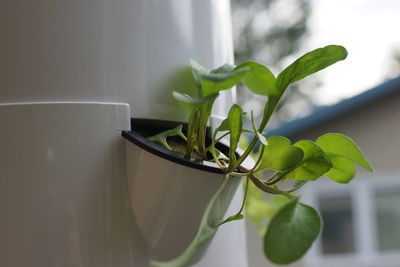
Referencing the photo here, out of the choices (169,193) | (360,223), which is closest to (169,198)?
(169,193)

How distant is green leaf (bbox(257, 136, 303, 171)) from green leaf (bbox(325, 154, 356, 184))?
35 mm

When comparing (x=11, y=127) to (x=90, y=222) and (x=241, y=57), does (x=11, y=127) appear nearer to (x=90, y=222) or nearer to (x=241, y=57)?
(x=90, y=222)

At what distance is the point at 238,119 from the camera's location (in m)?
0.25

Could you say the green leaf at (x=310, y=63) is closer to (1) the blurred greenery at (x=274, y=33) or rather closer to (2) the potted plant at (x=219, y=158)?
(2) the potted plant at (x=219, y=158)

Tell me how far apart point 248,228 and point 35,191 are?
247 cm

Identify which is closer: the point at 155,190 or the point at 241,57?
the point at 155,190

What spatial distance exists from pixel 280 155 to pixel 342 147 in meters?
0.04

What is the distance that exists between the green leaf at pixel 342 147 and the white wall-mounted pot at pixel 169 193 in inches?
2.2

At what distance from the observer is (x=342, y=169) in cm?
29

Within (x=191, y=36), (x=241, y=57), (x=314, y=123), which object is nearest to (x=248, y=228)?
(x=314, y=123)

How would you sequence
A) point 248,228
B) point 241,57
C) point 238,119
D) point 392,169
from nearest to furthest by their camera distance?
point 238,119 → point 248,228 → point 392,169 → point 241,57

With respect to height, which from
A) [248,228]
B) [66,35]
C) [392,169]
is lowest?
[248,228]

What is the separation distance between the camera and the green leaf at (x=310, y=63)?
9.7 inches

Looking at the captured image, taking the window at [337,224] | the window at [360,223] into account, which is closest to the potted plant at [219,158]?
the window at [360,223]
